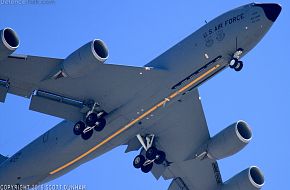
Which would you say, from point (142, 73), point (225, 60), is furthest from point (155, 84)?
point (225, 60)

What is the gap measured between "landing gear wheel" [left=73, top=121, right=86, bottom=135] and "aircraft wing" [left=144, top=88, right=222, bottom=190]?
4996 millimetres

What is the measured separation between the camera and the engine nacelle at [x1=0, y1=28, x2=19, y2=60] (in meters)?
38.9

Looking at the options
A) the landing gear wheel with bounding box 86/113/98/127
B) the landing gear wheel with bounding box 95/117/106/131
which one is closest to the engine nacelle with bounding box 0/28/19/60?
the landing gear wheel with bounding box 86/113/98/127

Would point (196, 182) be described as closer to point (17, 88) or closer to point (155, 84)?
point (155, 84)

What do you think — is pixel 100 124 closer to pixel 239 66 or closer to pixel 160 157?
pixel 160 157

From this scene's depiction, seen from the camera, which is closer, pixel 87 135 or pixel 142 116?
pixel 142 116

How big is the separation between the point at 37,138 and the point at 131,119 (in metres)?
7.75

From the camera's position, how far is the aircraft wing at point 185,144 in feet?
152

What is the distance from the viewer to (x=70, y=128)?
46219 millimetres

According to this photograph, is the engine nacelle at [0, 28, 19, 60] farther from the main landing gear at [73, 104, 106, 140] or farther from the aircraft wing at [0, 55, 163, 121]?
the main landing gear at [73, 104, 106, 140]

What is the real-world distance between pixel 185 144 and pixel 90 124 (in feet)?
27.2

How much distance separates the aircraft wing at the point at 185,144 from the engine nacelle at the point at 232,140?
166 centimetres

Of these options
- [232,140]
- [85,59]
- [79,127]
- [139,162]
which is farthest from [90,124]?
[232,140]

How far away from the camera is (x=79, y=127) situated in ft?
145
